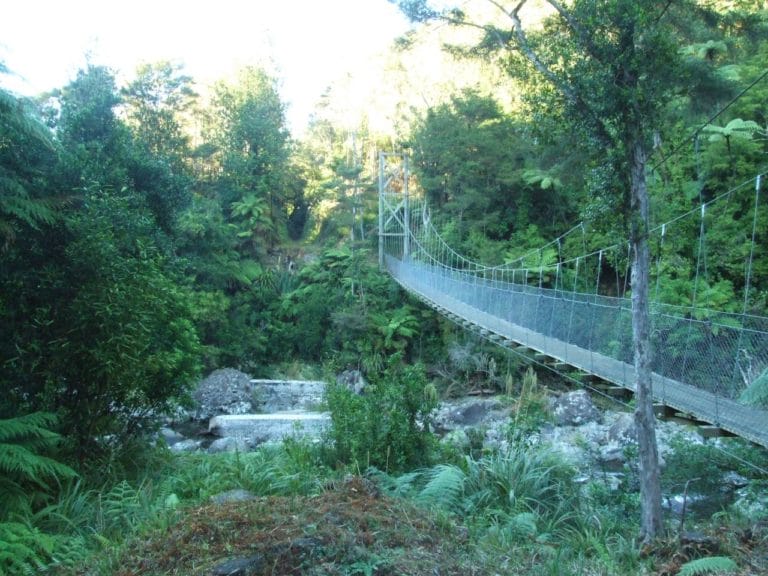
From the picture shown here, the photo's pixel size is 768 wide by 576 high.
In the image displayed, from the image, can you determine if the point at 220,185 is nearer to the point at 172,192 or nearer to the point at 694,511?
the point at 172,192

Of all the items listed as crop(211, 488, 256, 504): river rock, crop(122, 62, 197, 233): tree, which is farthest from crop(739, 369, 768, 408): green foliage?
crop(122, 62, 197, 233): tree

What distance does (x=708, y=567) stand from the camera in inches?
91.6

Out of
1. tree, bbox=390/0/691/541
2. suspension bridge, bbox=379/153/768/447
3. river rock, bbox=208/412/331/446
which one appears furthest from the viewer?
river rock, bbox=208/412/331/446

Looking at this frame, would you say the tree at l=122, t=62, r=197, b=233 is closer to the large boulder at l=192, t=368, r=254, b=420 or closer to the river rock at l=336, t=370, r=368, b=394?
the large boulder at l=192, t=368, r=254, b=420

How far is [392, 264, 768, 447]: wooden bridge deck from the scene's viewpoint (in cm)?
419

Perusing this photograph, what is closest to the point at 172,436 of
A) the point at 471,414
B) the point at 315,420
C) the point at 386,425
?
the point at 315,420

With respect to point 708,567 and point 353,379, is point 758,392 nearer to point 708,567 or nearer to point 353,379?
point 708,567

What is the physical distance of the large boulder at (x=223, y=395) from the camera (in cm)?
1245

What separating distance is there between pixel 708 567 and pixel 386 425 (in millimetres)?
2281

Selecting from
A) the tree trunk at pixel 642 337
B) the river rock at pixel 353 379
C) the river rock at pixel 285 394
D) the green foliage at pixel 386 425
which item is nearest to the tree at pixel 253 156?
the river rock at pixel 353 379

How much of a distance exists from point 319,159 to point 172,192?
1547 centimetres

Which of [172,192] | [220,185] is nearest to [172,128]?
[220,185]

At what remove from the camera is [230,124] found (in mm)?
20109

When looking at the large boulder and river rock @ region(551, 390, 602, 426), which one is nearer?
river rock @ region(551, 390, 602, 426)
